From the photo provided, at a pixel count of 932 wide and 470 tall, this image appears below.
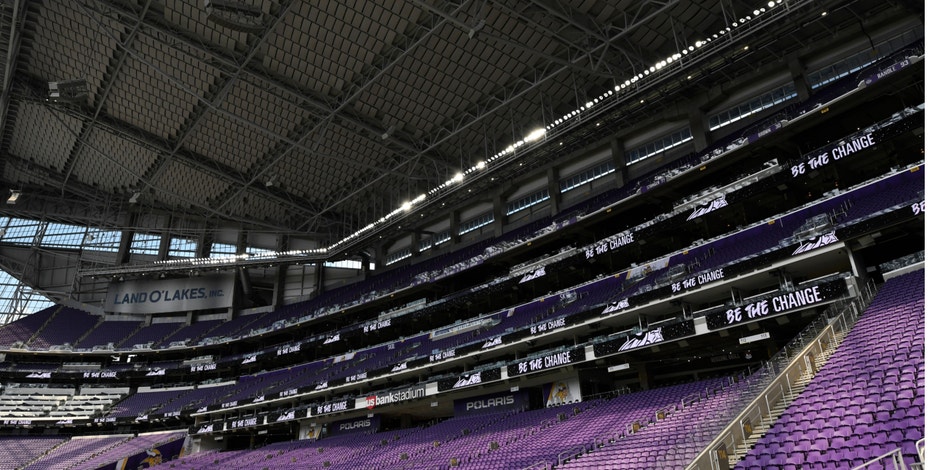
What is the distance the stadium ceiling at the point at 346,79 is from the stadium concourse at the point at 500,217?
0.20 meters

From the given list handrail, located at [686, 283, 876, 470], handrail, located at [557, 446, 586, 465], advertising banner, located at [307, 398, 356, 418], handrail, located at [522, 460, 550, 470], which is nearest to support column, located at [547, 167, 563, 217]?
advertising banner, located at [307, 398, 356, 418]

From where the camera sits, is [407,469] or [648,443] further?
[407,469]

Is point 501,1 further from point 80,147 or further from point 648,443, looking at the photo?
point 80,147

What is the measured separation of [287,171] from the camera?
1581 inches

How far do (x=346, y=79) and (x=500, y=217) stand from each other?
48.3 feet

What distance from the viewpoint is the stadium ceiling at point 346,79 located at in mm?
26078

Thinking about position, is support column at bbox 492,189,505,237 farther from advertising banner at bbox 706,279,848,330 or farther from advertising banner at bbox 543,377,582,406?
advertising banner at bbox 706,279,848,330

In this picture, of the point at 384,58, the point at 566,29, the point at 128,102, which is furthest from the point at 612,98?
the point at 128,102

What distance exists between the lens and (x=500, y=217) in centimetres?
3934

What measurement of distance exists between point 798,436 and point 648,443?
4.80 metres

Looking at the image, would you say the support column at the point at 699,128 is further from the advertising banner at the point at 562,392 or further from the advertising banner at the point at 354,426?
the advertising banner at the point at 354,426

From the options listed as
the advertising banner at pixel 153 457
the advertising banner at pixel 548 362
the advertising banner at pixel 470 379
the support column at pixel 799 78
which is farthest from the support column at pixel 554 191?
the advertising banner at pixel 153 457

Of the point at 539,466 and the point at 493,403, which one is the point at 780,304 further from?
the point at 493,403

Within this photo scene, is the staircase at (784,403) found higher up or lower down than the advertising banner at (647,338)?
lower down
